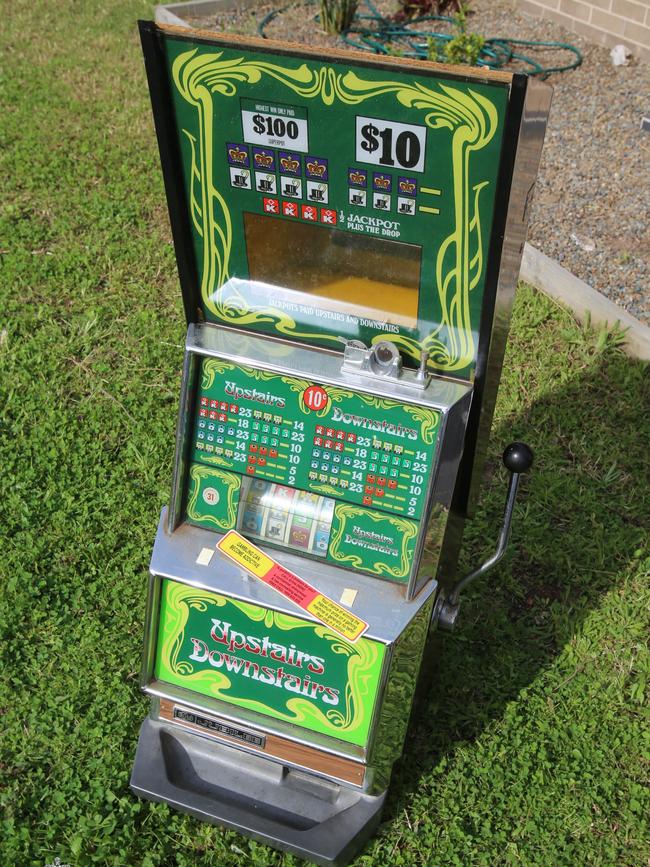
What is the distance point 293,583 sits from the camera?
229 centimetres

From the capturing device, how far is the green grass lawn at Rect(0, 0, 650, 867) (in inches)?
105

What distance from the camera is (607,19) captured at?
268 inches

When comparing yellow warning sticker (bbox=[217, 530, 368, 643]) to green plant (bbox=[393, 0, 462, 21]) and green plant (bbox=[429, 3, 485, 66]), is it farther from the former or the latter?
green plant (bbox=[393, 0, 462, 21])

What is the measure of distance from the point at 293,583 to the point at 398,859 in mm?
989

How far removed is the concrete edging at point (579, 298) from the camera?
424cm

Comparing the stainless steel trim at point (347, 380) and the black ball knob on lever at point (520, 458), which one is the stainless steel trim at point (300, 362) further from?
the black ball knob on lever at point (520, 458)

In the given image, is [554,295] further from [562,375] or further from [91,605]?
[91,605]

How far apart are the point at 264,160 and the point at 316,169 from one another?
0.44 feet

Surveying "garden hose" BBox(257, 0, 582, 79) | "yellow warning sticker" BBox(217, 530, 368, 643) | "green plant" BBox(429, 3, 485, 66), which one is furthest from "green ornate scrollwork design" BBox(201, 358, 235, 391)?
"garden hose" BBox(257, 0, 582, 79)

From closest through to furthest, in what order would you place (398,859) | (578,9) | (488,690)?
(398,859), (488,690), (578,9)

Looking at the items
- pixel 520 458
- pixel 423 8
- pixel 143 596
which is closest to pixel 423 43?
pixel 423 8

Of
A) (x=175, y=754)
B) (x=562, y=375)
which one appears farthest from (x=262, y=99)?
(x=562, y=375)

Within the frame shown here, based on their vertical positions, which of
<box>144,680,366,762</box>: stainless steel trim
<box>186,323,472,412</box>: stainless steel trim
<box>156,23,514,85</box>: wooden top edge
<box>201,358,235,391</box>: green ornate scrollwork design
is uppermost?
<box>156,23,514,85</box>: wooden top edge

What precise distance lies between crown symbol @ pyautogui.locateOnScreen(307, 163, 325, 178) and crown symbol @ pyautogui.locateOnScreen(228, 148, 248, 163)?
163 millimetres
